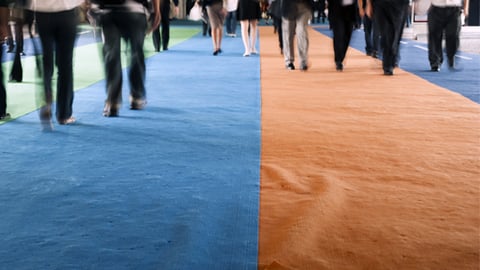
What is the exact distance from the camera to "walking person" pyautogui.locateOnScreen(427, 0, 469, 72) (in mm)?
11172

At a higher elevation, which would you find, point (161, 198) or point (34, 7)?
point (34, 7)

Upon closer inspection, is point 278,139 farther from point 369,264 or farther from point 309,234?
point 369,264

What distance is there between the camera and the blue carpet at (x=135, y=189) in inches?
138

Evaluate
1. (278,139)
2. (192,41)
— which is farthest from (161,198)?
(192,41)

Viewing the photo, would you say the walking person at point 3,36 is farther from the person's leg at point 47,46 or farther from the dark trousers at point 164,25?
the dark trousers at point 164,25

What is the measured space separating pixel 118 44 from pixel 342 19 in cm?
512

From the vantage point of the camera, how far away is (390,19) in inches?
422

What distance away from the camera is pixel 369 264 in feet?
10.9

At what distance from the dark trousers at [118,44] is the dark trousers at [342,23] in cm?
466

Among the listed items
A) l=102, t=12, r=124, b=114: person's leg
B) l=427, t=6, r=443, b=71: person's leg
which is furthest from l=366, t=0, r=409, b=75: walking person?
l=102, t=12, r=124, b=114: person's leg

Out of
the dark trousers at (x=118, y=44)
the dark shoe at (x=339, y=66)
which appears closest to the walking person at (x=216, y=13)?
the dark shoe at (x=339, y=66)

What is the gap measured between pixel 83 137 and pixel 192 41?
15.1 m

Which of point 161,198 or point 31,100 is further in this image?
point 31,100

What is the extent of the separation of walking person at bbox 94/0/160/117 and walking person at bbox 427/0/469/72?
5.47 m
